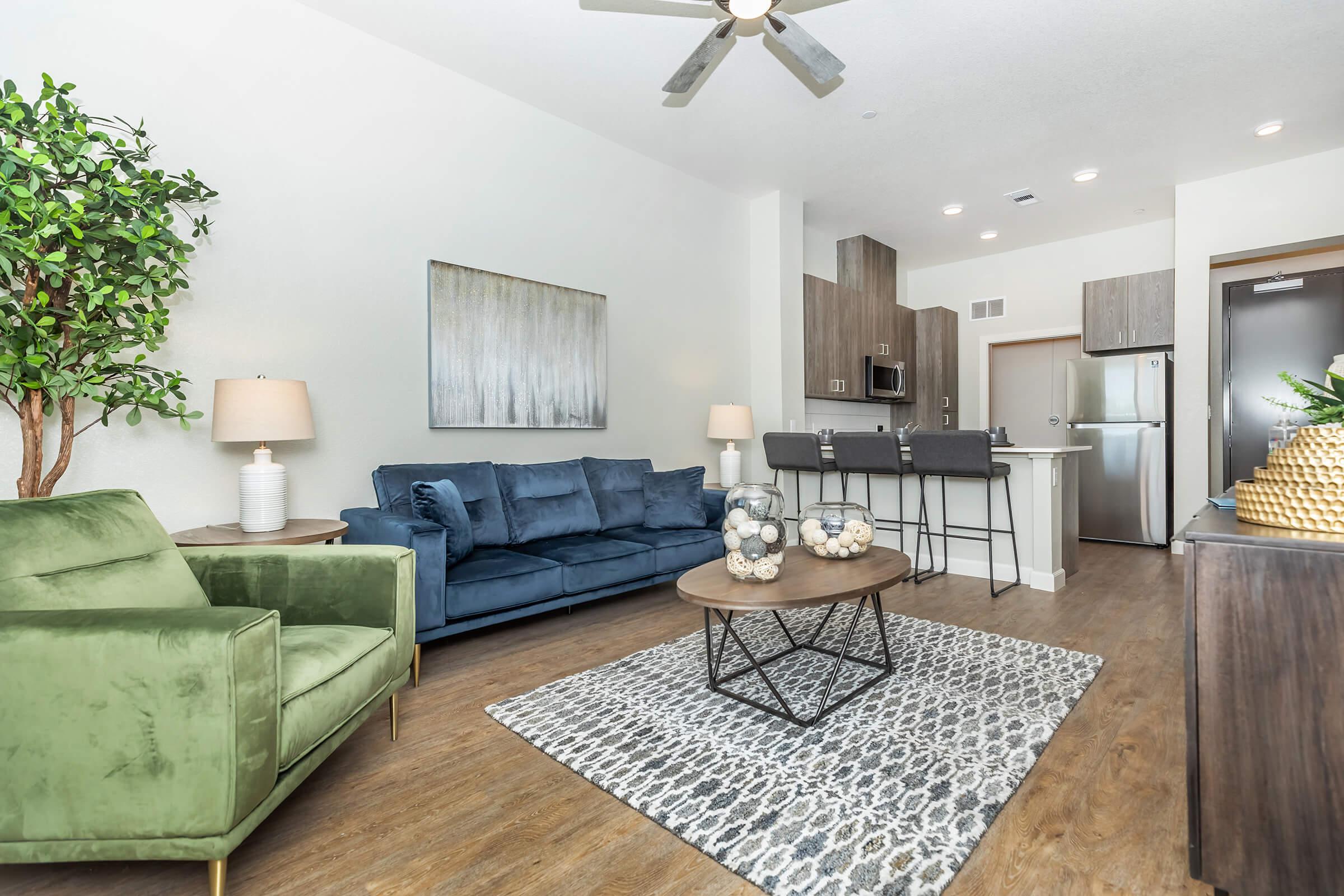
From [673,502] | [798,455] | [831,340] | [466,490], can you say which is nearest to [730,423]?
[798,455]

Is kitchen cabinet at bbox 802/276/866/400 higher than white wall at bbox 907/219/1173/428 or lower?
lower

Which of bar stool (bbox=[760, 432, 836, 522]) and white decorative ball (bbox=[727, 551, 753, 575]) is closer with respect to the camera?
white decorative ball (bbox=[727, 551, 753, 575])

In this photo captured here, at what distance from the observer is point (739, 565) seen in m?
2.16

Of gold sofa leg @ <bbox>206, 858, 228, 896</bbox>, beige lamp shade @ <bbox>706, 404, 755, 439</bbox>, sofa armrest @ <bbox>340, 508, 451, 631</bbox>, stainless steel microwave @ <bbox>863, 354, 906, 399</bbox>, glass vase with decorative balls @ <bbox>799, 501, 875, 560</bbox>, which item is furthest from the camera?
stainless steel microwave @ <bbox>863, 354, 906, 399</bbox>

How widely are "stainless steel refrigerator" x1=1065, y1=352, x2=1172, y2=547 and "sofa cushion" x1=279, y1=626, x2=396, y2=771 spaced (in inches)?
222

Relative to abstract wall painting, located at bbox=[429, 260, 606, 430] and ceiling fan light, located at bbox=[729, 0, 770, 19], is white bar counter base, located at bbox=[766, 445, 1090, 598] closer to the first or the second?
abstract wall painting, located at bbox=[429, 260, 606, 430]

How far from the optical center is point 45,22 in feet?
7.67

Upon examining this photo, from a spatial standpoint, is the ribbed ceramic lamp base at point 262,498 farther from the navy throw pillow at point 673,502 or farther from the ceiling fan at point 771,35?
the ceiling fan at point 771,35

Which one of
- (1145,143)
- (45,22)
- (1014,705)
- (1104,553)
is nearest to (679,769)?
(1014,705)

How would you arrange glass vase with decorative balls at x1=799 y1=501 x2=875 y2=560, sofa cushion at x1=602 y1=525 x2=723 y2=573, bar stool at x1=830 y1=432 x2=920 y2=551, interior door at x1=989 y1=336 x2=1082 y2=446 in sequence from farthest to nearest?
interior door at x1=989 y1=336 x2=1082 y2=446, bar stool at x1=830 y1=432 x2=920 y2=551, sofa cushion at x1=602 y1=525 x2=723 y2=573, glass vase with decorative balls at x1=799 y1=501 x2=875 y2=560

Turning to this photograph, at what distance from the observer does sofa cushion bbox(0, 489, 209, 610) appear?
4.78 feet

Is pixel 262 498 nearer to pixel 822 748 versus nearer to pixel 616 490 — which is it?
pixel 616 490

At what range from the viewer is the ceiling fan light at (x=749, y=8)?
2.46 m

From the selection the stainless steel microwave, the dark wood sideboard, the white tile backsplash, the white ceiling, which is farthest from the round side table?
the stainless steel microwave
